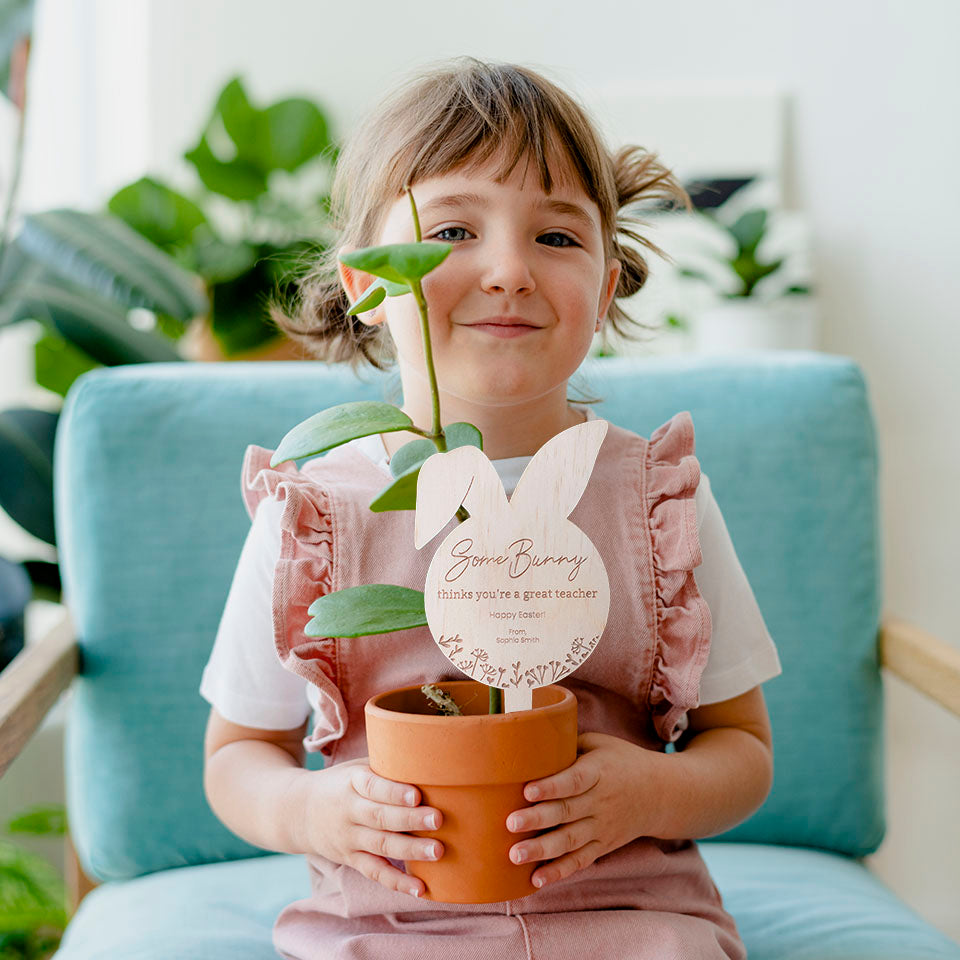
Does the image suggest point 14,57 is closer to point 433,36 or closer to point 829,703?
point 433,36

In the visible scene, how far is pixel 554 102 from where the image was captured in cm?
78

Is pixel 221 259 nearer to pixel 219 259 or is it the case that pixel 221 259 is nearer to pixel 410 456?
pixel 219 259

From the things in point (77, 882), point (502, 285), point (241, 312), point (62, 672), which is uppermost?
point (502, 285)

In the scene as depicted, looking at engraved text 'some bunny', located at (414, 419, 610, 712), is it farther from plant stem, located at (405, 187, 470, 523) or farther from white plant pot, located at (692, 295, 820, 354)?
white plant pot, located at (692, 295, 820, 354)

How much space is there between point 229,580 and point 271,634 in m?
0.27

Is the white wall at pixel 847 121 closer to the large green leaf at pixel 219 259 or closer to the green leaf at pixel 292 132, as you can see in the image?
the green leaf at pixel 292 132

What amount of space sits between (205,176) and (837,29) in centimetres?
116

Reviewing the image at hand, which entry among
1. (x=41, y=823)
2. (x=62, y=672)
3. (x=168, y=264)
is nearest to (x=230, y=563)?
(x=62, y=672)

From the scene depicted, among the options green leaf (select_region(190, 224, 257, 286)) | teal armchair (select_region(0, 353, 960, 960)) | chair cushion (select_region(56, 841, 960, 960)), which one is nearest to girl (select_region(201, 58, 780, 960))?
chair cushion (select_region(56, 841, 960, 960))

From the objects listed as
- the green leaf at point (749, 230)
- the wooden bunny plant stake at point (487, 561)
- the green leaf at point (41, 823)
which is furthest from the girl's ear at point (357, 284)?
the green leaf at point (41, 823)

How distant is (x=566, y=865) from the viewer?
0.65 m

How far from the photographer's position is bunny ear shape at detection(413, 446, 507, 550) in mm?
590

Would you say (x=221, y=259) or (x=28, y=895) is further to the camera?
(x=221, y=259)

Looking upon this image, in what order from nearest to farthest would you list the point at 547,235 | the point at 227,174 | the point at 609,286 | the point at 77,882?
the point at 547,235
the point at 609,286
the point at 77,882
the point at 227,174
